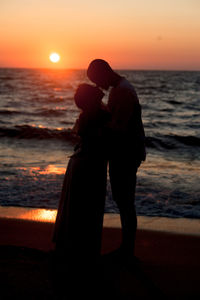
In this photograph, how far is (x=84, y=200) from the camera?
3111 mm

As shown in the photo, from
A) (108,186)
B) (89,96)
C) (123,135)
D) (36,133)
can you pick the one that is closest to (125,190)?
(123,135)

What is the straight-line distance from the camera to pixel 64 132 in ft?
53.7

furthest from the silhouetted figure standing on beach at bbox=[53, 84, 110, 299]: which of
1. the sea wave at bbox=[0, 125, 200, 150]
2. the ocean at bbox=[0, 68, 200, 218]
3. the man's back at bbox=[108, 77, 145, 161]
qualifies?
the sea wave at bbox=[0, 125, 200, 150]

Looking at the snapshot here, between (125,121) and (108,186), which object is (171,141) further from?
(125,121)

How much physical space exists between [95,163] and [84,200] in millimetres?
368

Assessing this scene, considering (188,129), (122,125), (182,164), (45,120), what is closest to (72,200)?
(122,125)

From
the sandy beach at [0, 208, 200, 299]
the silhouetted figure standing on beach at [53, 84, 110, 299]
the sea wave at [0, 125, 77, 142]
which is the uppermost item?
the silhouetted figure standing on beach at [53, 84, 110, 299]

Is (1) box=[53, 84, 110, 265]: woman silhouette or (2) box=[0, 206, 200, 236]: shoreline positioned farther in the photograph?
(2) box=[0, 206, 200, 236]: shoreline

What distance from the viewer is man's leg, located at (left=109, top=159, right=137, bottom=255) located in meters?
3.22

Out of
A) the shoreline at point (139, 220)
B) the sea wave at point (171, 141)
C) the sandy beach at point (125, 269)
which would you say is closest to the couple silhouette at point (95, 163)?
the sandy beach at point (125, 269)

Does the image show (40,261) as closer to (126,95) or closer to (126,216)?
(126,216)

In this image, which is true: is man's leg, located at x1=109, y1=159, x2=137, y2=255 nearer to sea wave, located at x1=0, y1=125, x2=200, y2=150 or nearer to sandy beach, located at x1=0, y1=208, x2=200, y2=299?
sandy beach, located at x1=0, y1=208, x2=200, y2=299

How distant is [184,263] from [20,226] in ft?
7.39

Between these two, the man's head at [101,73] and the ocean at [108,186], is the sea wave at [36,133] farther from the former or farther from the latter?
the man's head at [101,73]
